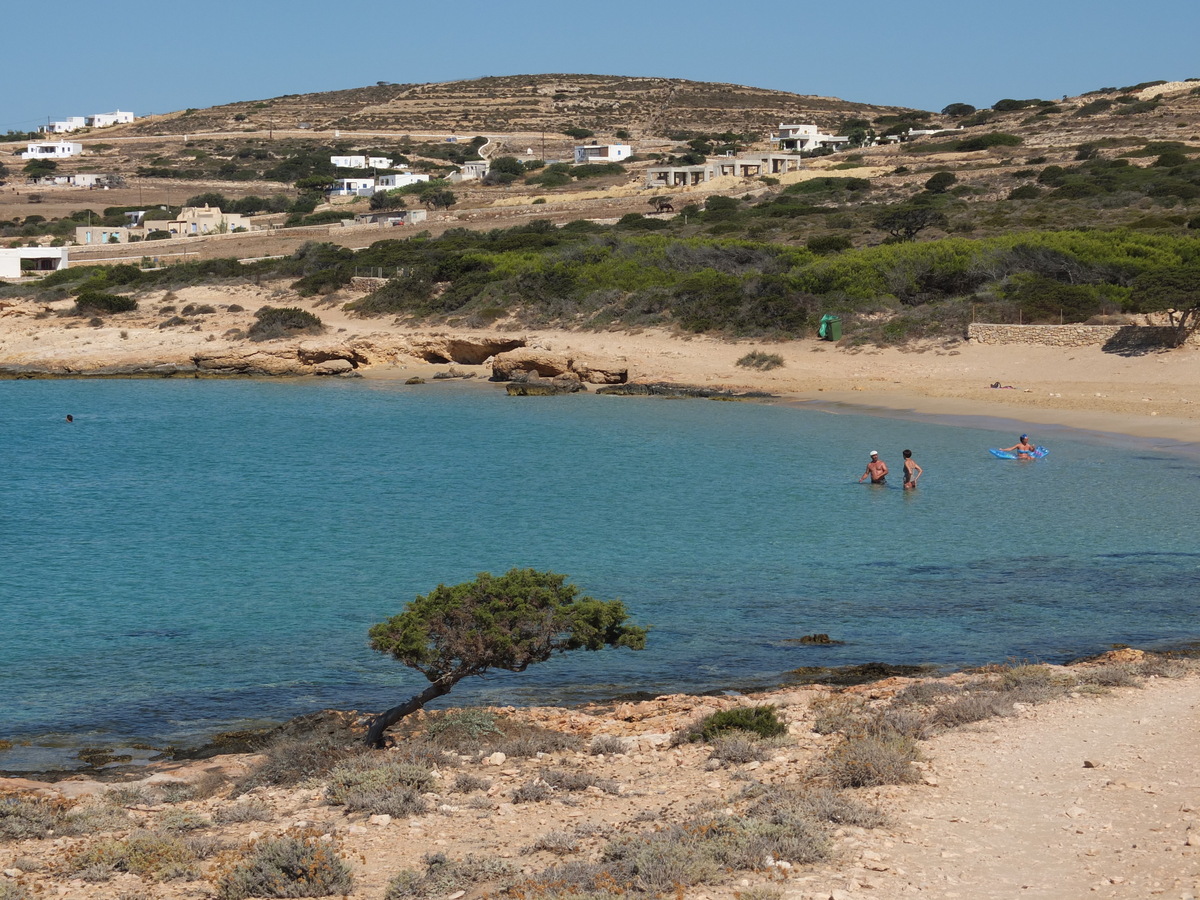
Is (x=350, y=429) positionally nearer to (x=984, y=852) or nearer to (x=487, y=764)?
(x=487, y=764)

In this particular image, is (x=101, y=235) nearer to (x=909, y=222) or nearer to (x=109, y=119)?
(x=909, y=222)

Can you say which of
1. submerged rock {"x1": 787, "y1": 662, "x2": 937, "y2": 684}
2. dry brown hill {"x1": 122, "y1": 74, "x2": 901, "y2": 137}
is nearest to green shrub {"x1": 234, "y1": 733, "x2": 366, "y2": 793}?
submerged rock {"x1": 787, "y1": 662, "x2": 937, "y2": 684}

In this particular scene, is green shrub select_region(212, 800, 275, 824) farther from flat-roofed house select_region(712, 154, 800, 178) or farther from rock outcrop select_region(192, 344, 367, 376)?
flat-roofed house select_region(712, 154, 800, 178)

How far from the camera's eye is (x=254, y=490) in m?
24.4

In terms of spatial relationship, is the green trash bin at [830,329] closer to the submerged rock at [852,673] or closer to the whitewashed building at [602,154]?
the submerged rock at [852,673]

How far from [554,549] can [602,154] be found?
8962 cm

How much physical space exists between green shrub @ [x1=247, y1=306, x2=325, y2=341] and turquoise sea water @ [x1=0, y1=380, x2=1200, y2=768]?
12.0 meters

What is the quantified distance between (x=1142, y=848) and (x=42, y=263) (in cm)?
6445

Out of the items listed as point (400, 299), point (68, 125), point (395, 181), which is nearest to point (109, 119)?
point (68, 125)

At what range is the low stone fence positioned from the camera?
1326 inches

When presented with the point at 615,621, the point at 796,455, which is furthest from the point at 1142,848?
the point at 796,455

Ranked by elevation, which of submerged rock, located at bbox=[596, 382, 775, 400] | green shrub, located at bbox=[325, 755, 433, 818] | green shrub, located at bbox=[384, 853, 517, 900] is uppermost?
submerged rock, located at bbox=[596, 382, 775, 400]

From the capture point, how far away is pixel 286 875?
7.38 meters

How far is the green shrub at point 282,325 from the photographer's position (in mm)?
44844
